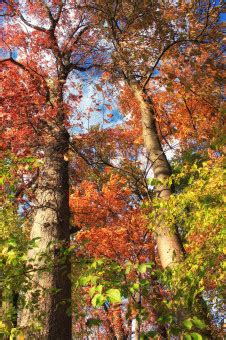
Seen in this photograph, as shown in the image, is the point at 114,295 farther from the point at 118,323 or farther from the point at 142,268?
the point at 118,323

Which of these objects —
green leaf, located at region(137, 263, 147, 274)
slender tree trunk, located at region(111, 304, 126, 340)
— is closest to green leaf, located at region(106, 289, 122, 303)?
green leaf, located at region(137, 263, 147, 274)

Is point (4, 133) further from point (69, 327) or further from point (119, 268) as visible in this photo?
point (119, 268)

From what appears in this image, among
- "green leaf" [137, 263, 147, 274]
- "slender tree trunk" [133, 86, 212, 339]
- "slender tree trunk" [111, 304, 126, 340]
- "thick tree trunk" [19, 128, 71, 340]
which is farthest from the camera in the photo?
"slender tree trunk" [111, 304, 126, 340]

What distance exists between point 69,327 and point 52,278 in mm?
685

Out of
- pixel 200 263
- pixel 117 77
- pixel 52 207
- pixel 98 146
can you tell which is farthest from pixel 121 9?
pixel 200 263

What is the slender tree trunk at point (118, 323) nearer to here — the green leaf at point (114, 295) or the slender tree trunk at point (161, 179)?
the slender tree trunk at point (161, 179)

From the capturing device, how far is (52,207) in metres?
5.41

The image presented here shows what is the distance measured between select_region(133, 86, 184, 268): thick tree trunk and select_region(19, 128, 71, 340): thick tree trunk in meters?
1.53

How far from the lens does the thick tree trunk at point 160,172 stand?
16.2 feet

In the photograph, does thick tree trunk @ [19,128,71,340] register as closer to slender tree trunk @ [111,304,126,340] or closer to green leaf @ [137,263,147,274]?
green leaf @ [137,263,147,274]

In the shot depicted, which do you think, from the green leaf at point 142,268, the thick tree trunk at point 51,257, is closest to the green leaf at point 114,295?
the green leaf at point 142,268

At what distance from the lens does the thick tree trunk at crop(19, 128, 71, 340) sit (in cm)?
333

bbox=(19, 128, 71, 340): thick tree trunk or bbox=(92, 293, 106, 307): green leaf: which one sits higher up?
bbox=(19, 128, 71, 340): thick tree trunk

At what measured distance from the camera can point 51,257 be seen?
358cm
